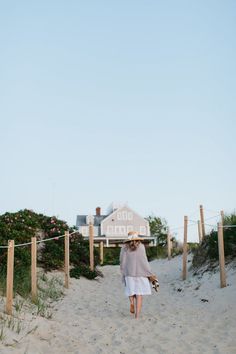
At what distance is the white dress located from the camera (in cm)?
750

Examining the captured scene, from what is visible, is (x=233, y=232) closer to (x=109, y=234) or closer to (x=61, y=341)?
(x=61, y=341)

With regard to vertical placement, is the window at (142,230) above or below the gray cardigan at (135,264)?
above

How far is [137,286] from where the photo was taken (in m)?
7.56

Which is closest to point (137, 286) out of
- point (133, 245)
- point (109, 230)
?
point (133, 245)

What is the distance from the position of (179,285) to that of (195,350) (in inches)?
265

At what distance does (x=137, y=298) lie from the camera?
755 centimetres

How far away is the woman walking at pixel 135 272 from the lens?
7523mm

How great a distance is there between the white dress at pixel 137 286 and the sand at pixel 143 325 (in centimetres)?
45

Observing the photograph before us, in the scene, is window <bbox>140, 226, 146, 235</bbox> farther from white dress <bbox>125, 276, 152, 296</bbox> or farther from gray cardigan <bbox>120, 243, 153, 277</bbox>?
white dress <bbox>125, 276, 152, 296</bbox>

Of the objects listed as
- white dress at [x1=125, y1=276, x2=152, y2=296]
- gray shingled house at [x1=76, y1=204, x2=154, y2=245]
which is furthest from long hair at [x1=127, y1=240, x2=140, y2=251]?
gray shingled house at [x1=76, y1=204, x2=154, y2=245]

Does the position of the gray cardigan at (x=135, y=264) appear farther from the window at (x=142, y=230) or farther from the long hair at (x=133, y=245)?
the window at (x=142, y=230)

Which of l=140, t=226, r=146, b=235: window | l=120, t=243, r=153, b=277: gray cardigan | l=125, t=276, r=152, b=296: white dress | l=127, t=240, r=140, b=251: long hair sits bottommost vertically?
l=125, t=276, r=152, b=296: white dress

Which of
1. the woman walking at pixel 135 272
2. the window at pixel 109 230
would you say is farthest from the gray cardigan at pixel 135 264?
the window at pixel 109 230

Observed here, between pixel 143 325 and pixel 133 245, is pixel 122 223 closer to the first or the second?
pixel 133 245
